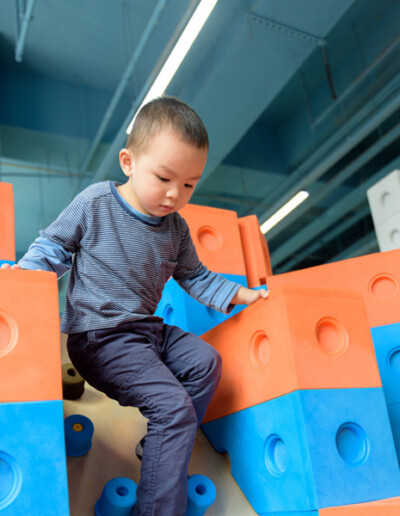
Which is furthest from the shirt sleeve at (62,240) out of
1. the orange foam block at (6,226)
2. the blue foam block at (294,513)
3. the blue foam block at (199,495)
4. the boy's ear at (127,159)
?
the blue foam block at (294,513)

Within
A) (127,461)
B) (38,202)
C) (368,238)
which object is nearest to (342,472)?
(127,461)

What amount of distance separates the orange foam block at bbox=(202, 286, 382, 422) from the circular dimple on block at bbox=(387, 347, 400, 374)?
0.35 meters

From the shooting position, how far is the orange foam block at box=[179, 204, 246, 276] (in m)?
1.52

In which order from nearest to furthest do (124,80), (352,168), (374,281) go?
(374,281)
(124,80)
(352,168)

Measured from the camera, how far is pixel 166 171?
0.99 metres

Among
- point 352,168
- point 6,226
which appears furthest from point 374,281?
point 352,168

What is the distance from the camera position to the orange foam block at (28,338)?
744 millimetres

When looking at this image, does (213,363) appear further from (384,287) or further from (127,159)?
(384,287)

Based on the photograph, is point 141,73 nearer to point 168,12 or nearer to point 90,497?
point 168,12

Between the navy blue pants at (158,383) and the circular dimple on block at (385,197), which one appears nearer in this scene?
the navy blue pants at (158,383)

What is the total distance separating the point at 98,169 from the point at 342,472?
15.5ft

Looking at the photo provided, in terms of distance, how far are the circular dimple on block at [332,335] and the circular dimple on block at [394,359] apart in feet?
1.33

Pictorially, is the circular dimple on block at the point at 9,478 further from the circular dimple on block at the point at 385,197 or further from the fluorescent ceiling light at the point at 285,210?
the fluorescent ceiling light at the point at 285,210

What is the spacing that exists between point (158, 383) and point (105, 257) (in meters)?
0.27
